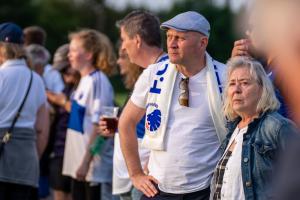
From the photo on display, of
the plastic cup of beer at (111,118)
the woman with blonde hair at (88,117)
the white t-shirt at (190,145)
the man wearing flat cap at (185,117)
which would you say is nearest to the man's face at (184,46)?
the man wearing flat cap at (185,117)

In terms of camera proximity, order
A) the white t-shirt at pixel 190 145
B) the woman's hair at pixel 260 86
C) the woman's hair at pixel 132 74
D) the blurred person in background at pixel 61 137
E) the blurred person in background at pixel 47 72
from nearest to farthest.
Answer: the woman's hair at pixel 260 86 < the white t-shirt at pixel 190 145 < the woman's hair at pixel 132 74 < the blurred person in background at pixel 61 137 < the blurred person in background at pixel 47 72

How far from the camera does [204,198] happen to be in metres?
4.68

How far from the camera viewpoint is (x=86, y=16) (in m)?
67.9

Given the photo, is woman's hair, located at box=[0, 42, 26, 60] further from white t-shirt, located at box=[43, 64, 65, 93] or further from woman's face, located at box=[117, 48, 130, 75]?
white t-shirt, located at box=[43, 64, 65, 93]

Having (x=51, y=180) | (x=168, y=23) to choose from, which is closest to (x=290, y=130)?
(x=168, y=23)

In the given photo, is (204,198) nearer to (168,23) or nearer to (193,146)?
(193,146)

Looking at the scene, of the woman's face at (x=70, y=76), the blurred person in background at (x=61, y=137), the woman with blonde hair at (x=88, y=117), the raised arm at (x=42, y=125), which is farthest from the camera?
the woman's face at (x=70, y=76)

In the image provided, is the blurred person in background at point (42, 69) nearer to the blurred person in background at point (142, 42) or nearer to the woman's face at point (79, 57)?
the woman's face at point (79, 57)

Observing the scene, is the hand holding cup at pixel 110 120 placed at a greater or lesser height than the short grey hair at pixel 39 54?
lesser

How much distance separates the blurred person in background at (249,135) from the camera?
4.02m

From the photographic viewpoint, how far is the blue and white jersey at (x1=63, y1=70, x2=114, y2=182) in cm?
Result: 715

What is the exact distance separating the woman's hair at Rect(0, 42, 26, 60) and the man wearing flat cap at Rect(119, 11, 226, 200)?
2.23m

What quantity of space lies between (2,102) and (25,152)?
0.50 meters

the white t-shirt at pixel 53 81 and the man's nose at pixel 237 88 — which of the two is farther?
the white t-shirt at pixel 53 81
